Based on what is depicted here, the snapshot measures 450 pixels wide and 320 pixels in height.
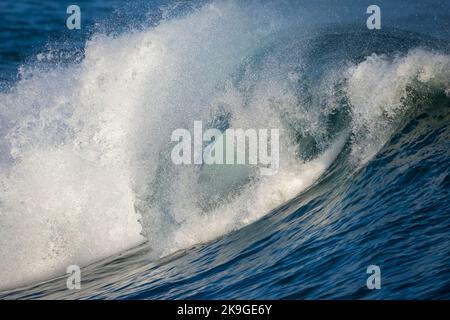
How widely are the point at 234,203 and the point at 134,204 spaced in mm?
1488

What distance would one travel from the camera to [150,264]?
8.76 m

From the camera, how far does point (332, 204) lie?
27.5 ft

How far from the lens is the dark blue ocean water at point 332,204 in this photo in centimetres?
640

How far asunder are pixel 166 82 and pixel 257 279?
4.68 meters

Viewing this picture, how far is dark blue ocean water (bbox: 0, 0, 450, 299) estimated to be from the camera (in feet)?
21.0
